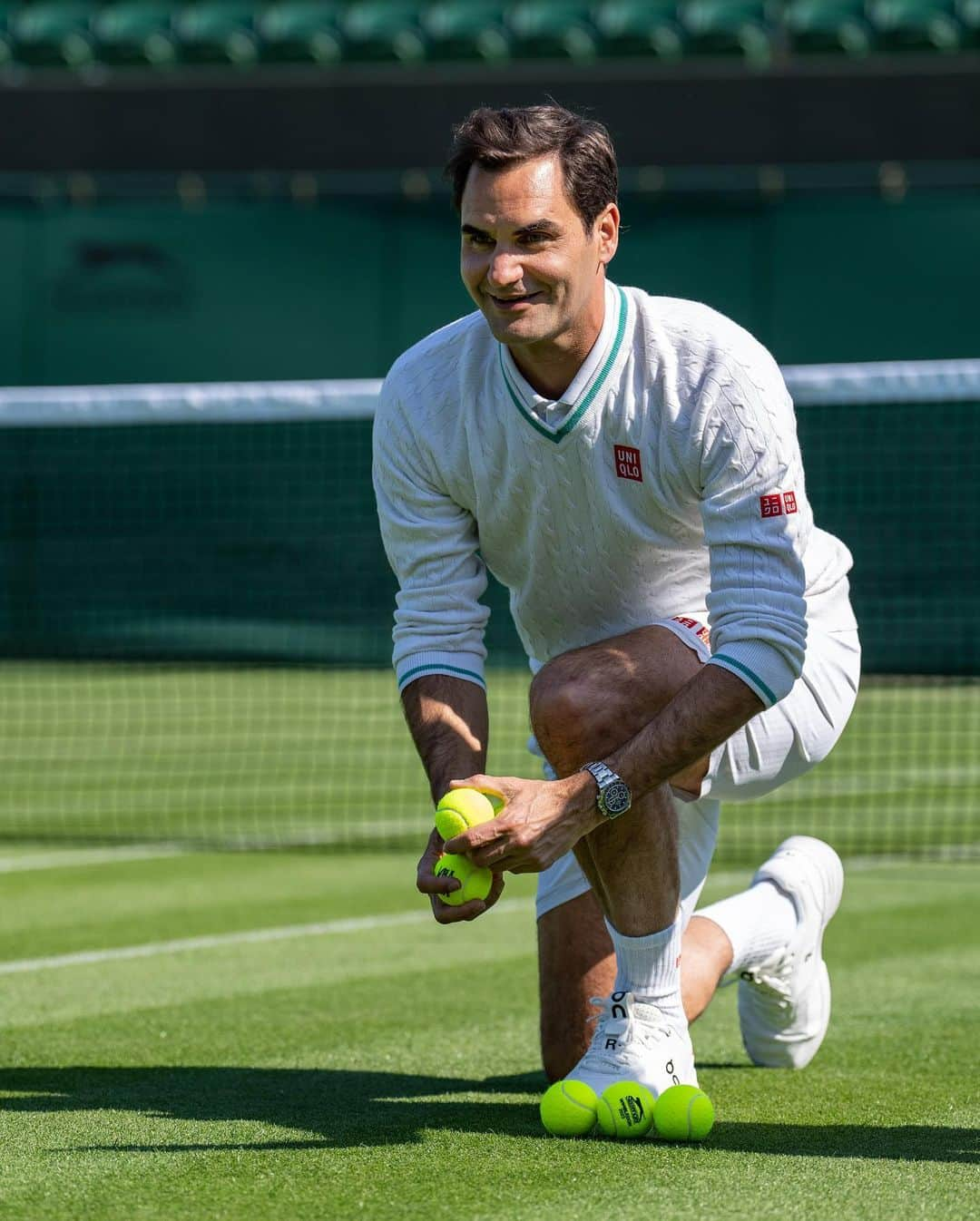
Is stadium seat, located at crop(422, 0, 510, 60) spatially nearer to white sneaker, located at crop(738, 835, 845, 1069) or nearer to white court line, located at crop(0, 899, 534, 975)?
white court line, located at crop(0, 899, 534, 975)

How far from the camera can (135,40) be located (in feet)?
63.6

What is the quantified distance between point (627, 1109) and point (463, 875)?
1.76 ft

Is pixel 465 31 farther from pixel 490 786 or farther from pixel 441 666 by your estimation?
pixel 490 786

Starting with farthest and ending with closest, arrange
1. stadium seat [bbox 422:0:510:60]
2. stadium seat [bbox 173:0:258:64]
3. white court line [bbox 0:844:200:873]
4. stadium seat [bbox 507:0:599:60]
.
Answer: stadium seat [bbox 173:0:258:64] → stadium seat [bbox 422:0:510:60] → stadium seat [bbox 507:0:599:60] → white court line [bbox 0:844:200:873]

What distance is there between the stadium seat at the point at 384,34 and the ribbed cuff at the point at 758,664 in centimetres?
1603

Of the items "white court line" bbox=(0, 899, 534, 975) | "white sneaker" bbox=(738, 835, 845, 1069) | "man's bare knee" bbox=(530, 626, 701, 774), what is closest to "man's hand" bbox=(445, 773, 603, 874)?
"man's bare knee" bbox=(530, 626, 701, 774)

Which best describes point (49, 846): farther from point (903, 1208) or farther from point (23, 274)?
point (23, 274)

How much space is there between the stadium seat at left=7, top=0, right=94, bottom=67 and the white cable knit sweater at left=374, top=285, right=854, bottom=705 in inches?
657

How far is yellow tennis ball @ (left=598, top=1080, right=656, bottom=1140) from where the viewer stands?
3.51 metres

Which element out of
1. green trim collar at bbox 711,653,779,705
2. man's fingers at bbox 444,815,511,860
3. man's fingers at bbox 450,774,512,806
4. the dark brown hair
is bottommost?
man's fingers at bbox 444,815,511,860

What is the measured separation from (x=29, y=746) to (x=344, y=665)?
14.6 ft

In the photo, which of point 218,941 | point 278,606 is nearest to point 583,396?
point 218,941

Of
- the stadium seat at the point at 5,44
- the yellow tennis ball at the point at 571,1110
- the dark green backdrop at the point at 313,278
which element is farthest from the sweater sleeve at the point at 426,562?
the stadium seat at the point at 5,44

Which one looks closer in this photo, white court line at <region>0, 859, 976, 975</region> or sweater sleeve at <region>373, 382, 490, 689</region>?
sweater sleeve at <region>373, 382, 490, 689</region>
